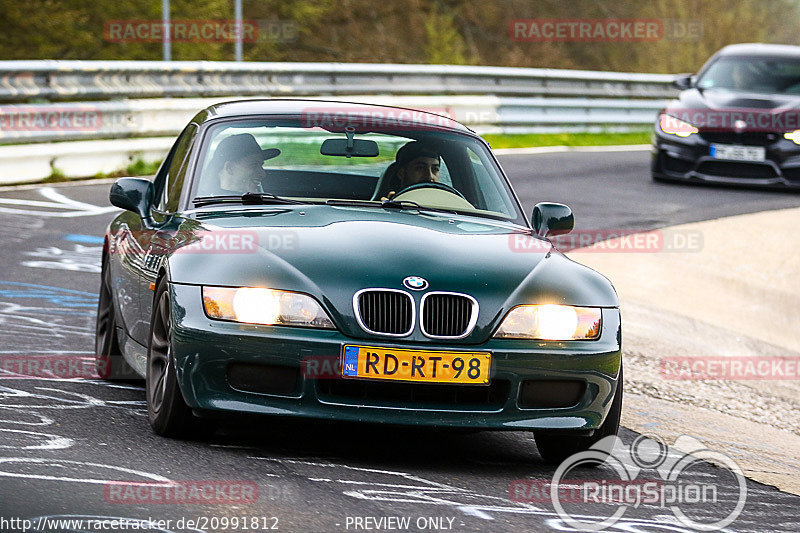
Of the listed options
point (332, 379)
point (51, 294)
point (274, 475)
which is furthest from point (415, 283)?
point (51, 294)

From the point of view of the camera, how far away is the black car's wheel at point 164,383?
5539 mm

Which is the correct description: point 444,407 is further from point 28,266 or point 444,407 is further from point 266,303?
point 28,266

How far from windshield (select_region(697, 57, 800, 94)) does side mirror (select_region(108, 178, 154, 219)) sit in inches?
512

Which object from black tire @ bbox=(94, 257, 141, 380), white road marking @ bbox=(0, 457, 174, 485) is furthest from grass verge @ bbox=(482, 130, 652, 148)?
white road marking @ bbox=(0, 457, 174, 485)

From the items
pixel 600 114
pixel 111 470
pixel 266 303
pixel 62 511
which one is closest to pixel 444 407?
pixel 266 303

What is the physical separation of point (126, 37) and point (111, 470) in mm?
36190

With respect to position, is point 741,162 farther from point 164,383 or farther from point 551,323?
point 164,383

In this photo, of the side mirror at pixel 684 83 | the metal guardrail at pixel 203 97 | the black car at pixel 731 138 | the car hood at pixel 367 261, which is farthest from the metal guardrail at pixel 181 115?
the car hood at pixel 367 261

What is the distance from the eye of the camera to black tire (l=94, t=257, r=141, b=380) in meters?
7.19

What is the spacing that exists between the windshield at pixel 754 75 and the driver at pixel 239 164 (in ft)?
42.4

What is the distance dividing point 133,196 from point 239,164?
54 centimetres

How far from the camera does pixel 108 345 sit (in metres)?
7.29

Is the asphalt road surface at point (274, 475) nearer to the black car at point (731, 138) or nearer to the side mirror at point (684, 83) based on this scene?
the black car at point (731, 138)

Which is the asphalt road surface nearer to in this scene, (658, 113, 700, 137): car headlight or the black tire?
the black tire
